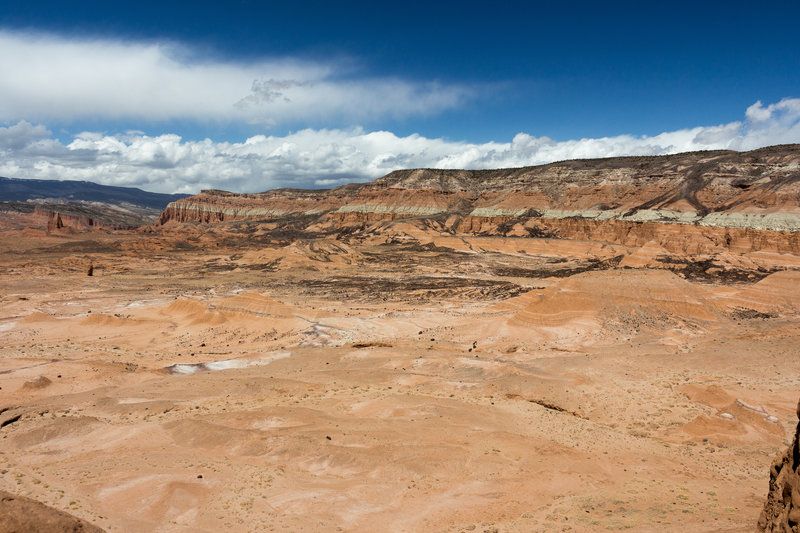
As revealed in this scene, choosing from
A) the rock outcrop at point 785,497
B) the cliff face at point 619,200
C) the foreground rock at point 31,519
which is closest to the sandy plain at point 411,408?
the rock outcrop at point 785,497

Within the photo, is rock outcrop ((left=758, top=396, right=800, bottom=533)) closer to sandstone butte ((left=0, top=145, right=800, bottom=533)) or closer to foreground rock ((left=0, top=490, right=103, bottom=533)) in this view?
sandstone butte ((left=0, top=145, right=800, bottom=533))

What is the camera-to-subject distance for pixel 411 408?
588 inches

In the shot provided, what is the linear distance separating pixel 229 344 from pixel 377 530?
19946 millimetres

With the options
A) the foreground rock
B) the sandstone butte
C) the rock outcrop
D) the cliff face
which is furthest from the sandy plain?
the cliff face

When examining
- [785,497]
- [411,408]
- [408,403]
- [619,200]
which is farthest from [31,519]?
[619,200]

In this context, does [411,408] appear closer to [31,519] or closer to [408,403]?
[408,403]

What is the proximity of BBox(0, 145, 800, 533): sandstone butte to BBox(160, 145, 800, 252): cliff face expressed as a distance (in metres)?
13.8

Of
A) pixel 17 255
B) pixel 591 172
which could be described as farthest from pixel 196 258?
pixel 591 172

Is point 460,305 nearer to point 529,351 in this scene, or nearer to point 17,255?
point 529,351

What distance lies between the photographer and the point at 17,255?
6919 centimetres

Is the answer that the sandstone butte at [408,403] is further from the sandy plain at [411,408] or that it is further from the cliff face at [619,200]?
the cliff face at [619,200]

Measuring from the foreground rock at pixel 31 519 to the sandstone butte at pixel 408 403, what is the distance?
0.11ft

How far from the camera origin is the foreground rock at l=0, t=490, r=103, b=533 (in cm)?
550

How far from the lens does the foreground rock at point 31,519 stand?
550 centimetres
